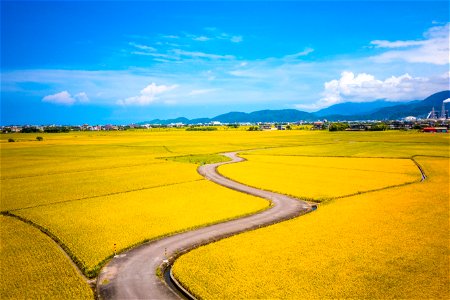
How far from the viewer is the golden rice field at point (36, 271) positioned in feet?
53.9

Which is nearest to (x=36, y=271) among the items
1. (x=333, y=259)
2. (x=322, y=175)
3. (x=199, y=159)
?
(x=333, y=259)

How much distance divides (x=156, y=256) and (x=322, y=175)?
32.6 meters

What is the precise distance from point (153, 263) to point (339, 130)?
556 feet

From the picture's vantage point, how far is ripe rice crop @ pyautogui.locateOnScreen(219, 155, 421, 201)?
3828cm

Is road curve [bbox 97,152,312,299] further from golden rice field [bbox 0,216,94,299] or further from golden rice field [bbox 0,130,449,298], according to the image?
golden rice field [bbox 0,216,94,299]

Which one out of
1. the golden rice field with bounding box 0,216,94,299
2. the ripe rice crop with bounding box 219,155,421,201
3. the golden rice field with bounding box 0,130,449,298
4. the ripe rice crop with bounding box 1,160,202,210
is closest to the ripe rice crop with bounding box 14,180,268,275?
the golden rice field with bounding box 0,130,449,298

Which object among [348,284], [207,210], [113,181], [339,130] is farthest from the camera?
[339,130]

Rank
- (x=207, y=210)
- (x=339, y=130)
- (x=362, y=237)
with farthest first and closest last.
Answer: (x=339, y=130)
(x=207, y=210)
(x=362, y=237)

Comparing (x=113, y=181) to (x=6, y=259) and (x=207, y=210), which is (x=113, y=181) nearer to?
(x=207, y=210)

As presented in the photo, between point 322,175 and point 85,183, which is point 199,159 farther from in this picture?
point 322,175

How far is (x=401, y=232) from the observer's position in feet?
77.4

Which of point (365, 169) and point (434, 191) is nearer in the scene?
point (434, 191)

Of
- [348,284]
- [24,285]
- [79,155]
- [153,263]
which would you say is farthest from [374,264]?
[79,155]

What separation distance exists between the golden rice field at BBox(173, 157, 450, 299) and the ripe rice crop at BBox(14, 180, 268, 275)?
5.00m
